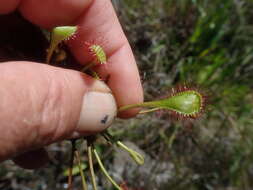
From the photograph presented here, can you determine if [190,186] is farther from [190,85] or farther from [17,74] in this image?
[17,74]

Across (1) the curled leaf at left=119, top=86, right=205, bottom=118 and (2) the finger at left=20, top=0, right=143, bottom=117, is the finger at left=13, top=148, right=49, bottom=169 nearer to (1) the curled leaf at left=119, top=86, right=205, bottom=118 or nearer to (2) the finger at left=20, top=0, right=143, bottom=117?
(2) the finger at left=20, top=0, right=143, bottom=117

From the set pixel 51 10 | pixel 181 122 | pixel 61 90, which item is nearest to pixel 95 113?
pixel 61 90

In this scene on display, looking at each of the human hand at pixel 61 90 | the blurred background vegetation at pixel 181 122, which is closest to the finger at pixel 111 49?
the human hand at pixel 61 90

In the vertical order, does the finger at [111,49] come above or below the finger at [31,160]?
above

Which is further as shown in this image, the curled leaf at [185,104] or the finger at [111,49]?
the finger at [111,49]

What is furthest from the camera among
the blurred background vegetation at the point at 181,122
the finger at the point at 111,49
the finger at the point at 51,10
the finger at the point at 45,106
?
the blurred background vegetation at the point at 181,122

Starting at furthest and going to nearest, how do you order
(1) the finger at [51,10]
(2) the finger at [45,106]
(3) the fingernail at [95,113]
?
1. (1) the finger at [51,10]
2. (3) the fingernail at [95,113]
3. (2) the finger at [45,106]

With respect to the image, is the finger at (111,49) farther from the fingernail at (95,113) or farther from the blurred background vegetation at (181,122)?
the blurred background vegetation at (181,122)

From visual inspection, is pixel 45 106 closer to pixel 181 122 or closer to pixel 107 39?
pixel 107 39
